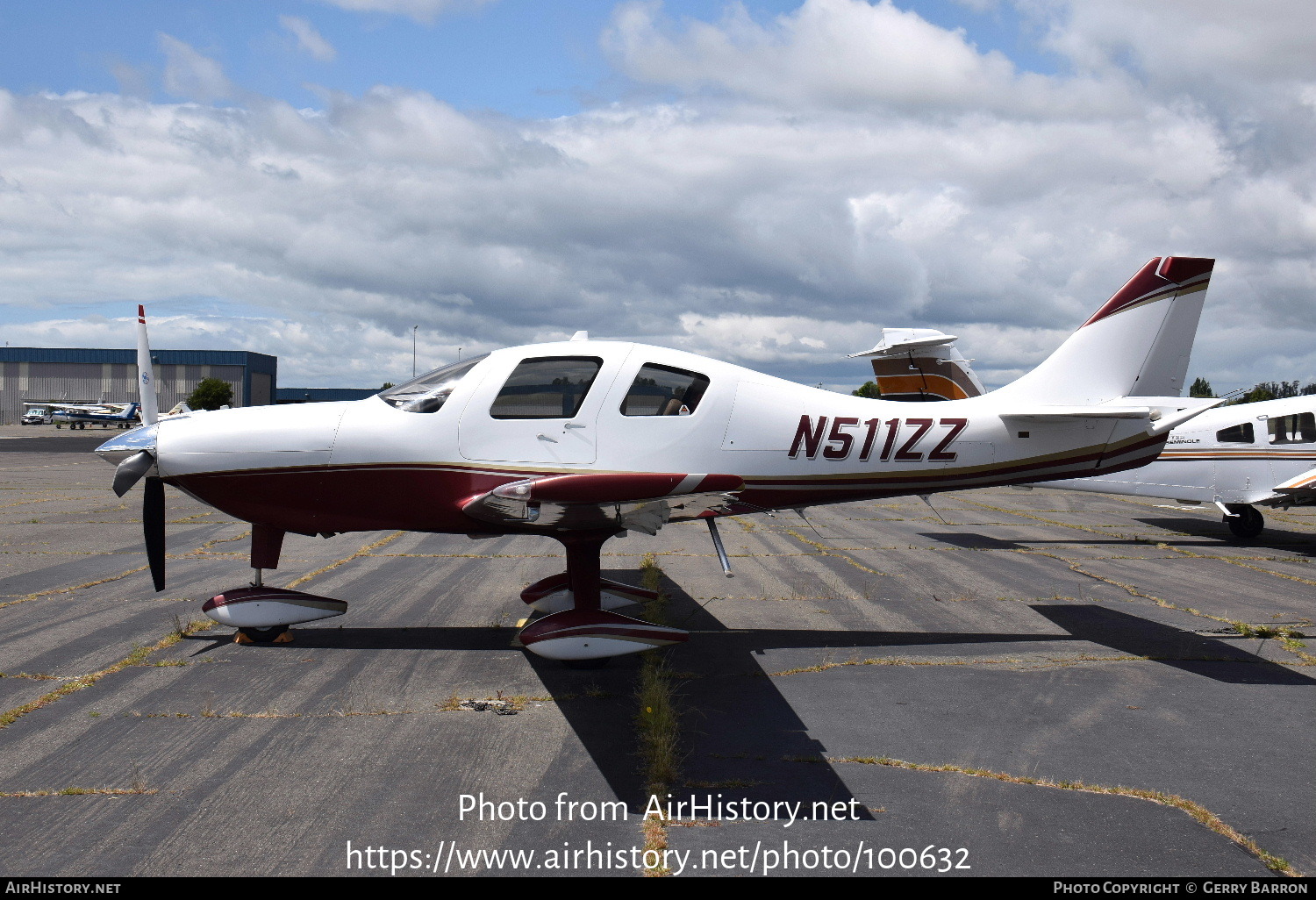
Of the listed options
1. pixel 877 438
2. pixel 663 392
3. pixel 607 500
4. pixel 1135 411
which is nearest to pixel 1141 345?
pixel 1135 411

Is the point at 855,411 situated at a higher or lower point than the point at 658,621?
higher

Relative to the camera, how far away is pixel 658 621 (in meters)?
8.30

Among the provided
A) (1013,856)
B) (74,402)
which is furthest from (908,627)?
(74,402)

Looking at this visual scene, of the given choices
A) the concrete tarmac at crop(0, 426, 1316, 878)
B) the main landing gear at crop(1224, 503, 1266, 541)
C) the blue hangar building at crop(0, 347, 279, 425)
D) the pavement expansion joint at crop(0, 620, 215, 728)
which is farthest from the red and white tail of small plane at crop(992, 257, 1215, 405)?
the blue hangar building at crop(0, 347, 279, 425)

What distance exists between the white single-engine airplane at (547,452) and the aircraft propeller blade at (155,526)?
2cm

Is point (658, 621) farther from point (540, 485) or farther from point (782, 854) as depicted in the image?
point (782, 854)

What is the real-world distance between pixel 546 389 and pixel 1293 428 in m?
14.6

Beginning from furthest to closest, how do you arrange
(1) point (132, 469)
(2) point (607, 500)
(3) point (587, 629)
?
(1) point (132, 469) → (3) point (587, 629) → (2) point (607, 500)

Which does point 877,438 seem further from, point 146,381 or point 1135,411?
point 146,381

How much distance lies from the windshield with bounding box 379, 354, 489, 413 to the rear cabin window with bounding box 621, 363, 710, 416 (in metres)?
1.42

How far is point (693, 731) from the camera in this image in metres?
5.42

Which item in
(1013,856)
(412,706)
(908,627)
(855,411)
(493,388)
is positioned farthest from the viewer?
(908,627)

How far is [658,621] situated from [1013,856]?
15.6 ft

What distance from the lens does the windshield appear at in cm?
701
